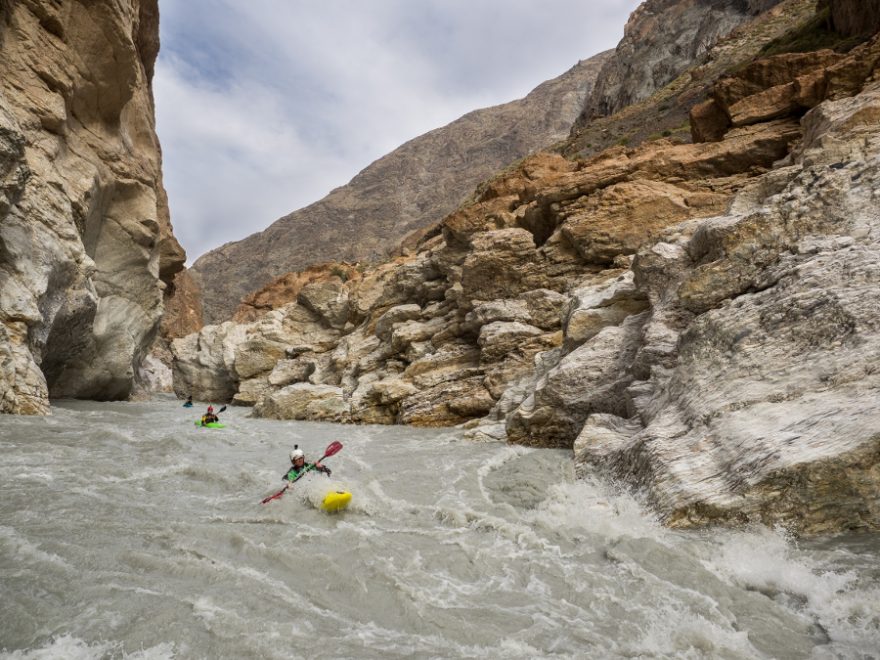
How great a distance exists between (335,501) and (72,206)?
648 inches

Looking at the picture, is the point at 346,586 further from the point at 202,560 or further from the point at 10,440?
the point at 10,440

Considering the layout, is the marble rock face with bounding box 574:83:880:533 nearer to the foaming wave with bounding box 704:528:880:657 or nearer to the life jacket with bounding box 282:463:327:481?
→ the foaming wave with bounding box 704:528:880:657

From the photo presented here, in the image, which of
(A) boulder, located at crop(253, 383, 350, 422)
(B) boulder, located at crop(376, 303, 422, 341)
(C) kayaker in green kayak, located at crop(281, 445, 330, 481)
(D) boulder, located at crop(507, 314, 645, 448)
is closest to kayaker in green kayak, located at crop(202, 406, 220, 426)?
(A) boulder, located at crop(253, 383, 350, 422)

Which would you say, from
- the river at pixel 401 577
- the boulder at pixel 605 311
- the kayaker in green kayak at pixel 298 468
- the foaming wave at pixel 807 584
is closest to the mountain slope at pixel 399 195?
the boulder at pixel 605 311

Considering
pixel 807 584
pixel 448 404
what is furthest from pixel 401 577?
pixel 448 404

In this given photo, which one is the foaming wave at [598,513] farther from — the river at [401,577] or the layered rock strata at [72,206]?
the layered rock strata at [72,206]

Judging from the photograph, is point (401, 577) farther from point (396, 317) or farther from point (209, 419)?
point (396, 317)

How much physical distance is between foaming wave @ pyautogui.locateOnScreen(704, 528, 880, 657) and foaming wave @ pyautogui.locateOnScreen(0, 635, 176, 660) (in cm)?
415

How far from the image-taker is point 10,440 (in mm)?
8719

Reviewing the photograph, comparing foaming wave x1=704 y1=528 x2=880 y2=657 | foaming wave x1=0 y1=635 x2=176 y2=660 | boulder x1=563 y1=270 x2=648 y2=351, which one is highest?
boulder x1=563 y1=270 x2=648 y2=351

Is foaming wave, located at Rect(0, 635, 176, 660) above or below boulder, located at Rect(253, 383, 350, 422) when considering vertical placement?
above

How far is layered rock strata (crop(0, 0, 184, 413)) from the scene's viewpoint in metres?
12.1

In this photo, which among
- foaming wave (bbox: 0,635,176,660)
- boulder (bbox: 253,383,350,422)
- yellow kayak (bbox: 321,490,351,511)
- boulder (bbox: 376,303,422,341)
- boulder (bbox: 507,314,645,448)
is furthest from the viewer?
boulder (bbox: 376,303,422,341)

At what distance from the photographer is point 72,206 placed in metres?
16.6
